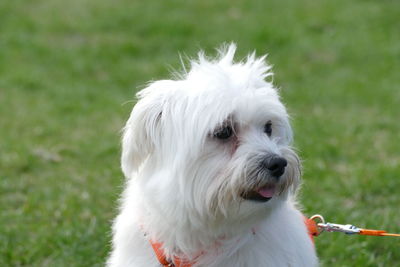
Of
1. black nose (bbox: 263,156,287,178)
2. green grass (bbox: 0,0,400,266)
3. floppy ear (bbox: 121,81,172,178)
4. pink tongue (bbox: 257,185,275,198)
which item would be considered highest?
green grass (bbox: 0,0,400,266)

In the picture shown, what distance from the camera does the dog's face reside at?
9.96 ft

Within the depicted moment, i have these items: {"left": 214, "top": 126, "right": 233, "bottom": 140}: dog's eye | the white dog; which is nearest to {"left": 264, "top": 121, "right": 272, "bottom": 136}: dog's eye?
the white dog

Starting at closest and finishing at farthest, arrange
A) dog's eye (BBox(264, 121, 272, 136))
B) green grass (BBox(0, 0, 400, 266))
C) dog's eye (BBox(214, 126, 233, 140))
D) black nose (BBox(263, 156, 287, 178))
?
black nose (BBox(263, 156, 287, 178)) < dog's eye (BBox(214, 126, 233, 140)) < dog's eye (BBox(264, 121, 272, 136)) < green grass (BBox(0, 0, 400, 266))

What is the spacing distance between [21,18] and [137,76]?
9.34 feet

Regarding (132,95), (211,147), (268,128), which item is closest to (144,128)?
(211,147)

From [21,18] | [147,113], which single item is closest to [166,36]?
[21,18]

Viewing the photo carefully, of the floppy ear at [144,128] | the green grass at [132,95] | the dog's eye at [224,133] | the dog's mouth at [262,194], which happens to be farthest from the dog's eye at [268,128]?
the green grass at [132,95]

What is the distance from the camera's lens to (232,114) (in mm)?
3105

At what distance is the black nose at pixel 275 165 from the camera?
303 cm

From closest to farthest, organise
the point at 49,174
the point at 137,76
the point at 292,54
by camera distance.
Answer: the point at 49,174 < the point at 137,76 < the point at 292,54

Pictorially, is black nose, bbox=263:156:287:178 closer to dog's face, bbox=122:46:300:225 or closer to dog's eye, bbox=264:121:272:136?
dog's face, bbox=122:46:300:225

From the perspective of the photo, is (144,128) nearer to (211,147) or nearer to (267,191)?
(211,147)

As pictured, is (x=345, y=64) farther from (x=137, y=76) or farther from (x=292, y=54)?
(x=137, y=76)

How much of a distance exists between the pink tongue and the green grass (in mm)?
1502
